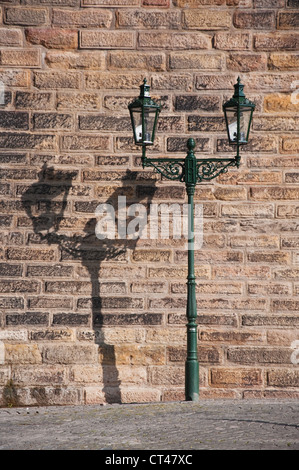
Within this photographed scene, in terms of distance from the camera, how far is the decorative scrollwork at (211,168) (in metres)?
6.43

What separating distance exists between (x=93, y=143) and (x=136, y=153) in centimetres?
43

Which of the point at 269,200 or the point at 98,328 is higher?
the point at 269,200

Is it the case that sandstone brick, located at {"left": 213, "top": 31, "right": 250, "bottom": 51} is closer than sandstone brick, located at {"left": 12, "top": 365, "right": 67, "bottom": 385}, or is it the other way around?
sandstone brick, located at {"left": 12, "top": 365, "right": 67, "bottom": 385}

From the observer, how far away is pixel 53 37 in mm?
6984

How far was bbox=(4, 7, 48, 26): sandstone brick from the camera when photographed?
6.96m

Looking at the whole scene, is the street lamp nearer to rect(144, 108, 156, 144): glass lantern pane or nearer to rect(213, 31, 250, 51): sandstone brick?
rect(144, 108, 156, 144): glass lantern pane

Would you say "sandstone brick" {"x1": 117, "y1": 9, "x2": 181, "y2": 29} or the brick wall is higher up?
"sandstone brick" {"x1": 117, "y1": 9, "x2": 181, "y2": 29}

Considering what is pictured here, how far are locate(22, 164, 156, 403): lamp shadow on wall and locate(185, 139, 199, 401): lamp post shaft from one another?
2.10 ft

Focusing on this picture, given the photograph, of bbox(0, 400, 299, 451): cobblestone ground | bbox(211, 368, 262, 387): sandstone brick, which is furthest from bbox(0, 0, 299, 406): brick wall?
bbox(0, 400, 299, 451): cobblestone ground

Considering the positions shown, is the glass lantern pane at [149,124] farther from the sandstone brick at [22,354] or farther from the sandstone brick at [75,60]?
the sandstone brick at [22,354]

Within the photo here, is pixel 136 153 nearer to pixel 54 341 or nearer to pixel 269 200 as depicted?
pixel 269 200

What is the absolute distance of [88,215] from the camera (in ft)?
22.8

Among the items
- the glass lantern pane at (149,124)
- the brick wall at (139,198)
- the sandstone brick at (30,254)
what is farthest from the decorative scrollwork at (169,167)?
the sandstone brick at (30,254)
